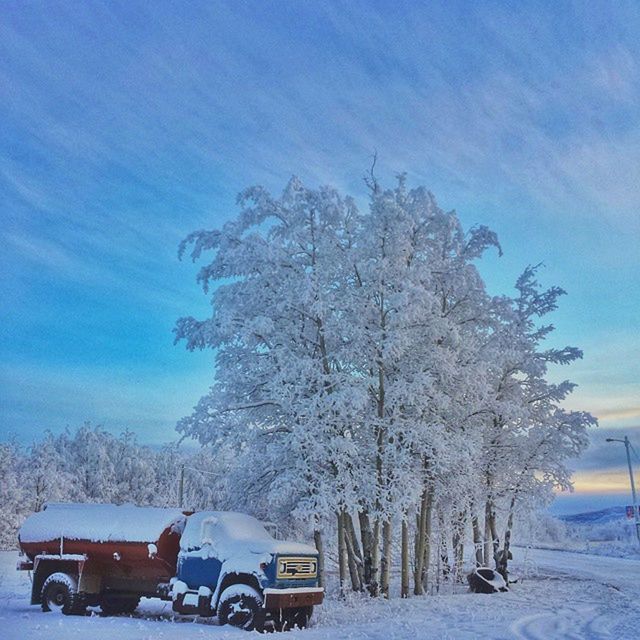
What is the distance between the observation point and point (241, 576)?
13.2 metres

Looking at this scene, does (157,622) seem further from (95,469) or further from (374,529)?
(95,469)

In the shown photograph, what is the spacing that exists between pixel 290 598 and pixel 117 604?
515cm

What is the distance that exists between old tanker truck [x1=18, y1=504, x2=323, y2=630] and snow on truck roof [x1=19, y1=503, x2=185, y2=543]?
0.08 feet

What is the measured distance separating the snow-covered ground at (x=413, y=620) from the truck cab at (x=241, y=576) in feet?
1.61

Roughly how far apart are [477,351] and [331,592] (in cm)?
970

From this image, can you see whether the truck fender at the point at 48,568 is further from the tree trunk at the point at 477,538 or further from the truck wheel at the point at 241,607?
the tree trunk at the point at 477,538

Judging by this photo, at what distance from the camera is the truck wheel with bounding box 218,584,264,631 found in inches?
503

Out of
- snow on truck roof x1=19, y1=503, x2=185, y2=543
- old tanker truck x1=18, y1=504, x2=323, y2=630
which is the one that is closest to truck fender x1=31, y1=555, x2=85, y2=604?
old tanker truck x1=18, y1=504, x2=323, y2=630

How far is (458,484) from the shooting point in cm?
2133

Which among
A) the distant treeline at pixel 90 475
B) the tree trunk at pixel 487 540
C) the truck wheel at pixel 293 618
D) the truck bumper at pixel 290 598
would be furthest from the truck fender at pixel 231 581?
the distant treeline at pixel 90 475

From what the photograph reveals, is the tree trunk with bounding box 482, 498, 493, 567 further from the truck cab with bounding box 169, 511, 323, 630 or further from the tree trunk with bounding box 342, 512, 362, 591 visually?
the truck cab with bounding box 169, 511, 323, 630

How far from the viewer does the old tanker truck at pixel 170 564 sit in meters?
13.1

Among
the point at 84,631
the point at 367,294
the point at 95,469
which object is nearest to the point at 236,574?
the point at 84,631

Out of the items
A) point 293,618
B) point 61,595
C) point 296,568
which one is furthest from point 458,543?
point 61,595
